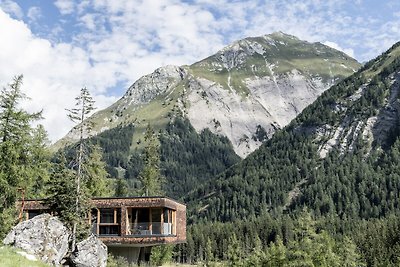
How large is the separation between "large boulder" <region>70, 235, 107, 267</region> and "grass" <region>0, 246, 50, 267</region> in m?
4.45

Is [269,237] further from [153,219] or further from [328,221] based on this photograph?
[153,219]

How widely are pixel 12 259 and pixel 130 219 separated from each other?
79.5ft

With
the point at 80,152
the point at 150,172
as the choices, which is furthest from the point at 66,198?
the point at 150,172

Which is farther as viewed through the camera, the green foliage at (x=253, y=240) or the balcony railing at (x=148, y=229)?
the green foliage at (x=253, y=240)

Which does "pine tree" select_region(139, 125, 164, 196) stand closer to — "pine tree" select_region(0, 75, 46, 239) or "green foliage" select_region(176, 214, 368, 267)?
"green foliage" select_region(176, 214, 368, 267)

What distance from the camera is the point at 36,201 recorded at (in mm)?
49406

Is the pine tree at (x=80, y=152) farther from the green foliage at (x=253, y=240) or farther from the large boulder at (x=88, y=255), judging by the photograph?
the green foliage at (x=253, y=240)

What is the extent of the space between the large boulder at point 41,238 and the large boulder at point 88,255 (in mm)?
1287

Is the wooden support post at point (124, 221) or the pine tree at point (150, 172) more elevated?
the pine tree at point (150, 172)

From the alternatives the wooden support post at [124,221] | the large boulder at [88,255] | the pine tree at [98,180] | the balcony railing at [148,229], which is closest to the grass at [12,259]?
the large boulder at [88,255]

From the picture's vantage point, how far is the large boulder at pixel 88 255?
30.6 m

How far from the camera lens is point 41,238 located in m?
29.9

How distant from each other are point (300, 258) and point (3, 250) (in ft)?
71.5

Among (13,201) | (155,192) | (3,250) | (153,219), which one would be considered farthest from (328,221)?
(3,250)
